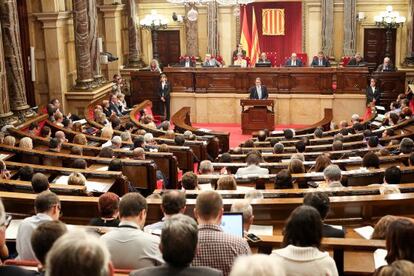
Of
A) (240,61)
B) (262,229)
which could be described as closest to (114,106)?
(240,61)

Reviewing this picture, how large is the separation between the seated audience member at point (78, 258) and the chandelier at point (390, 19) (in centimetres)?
1665

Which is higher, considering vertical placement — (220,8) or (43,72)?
(220,8)

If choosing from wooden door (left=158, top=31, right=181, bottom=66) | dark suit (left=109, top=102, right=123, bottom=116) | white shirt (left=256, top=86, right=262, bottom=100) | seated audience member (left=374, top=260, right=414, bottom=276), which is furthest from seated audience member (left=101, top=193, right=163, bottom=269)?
wooden door (left=158, top=31, right=181, bottom=66)

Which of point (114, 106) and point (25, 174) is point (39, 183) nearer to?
point (25, 174)

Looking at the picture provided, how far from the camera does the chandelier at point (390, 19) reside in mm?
17594

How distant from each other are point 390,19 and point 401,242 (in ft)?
50.1

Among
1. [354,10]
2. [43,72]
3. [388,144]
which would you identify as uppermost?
[354,10]

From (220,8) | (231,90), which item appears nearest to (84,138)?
(231,90)

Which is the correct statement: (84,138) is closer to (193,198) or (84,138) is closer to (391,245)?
(193,198)

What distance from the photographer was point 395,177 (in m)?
6.71

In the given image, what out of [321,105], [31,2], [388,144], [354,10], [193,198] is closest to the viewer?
[193,198]

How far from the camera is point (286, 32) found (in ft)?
63.6

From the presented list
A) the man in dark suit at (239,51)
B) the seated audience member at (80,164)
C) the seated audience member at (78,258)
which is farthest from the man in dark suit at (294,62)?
the seated audience member at (78,258)

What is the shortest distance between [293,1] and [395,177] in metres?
13.2
